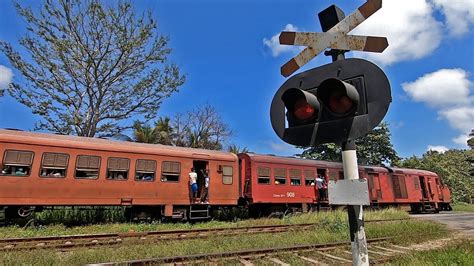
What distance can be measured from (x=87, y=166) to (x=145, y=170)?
81.1 inches

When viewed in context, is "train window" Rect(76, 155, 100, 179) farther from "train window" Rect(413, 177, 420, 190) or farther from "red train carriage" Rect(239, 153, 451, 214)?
"train window" Rect(413, 177, 420, 190)

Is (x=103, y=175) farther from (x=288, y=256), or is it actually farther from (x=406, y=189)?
(x=406, y=189)

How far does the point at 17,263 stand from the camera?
579 centimetres

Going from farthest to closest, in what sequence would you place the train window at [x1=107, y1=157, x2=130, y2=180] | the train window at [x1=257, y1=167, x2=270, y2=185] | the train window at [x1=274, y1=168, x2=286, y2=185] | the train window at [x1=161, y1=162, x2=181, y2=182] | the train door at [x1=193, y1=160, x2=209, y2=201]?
the train window at [x1=274, y1=168, x2=286, y2=185] → the train window at [x1=257, y1=167, x2=270, y2=185] → the train door at [x1=193, y1=160, x2=209, y2=201] → the train window at [x1=161, y1=162, x2=181, y2=182] → the train window at [x1=107, y1=157, x2=130, y2=180]

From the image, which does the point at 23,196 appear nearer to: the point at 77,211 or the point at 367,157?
the point at 77,211

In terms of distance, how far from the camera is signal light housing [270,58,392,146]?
7.43 ft

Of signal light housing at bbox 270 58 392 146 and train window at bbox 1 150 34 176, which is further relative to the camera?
train window at bbox 1 150 34 176

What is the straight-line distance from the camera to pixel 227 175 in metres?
14.5

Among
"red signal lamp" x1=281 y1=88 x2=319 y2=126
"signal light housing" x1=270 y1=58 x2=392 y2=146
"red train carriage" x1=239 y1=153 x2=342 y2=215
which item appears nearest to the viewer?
"signal light housing" x1=270 y1=58 x2=392 y2=146

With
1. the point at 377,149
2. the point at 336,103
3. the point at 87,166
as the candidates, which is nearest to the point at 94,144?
the point at 87,166

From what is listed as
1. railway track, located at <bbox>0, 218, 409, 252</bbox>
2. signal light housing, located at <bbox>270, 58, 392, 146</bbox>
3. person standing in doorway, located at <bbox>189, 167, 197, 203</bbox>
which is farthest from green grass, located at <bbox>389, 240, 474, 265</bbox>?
person standing in doorway, located at <bbox>189, 167, 197, 203</bbox>

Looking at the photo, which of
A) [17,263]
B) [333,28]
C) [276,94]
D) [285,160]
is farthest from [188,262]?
[285,160]

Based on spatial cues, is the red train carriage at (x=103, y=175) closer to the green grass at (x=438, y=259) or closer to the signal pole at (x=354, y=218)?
the green grass at (x=438, y=259)

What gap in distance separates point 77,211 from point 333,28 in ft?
45.0
